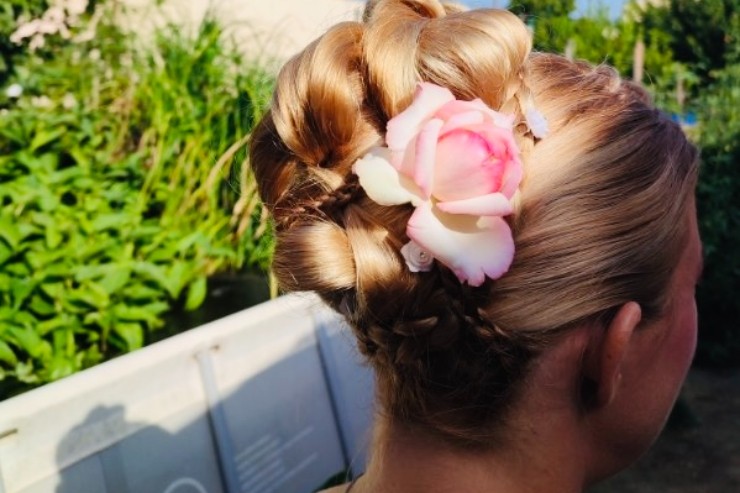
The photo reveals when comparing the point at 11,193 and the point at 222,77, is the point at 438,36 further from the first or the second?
the point at 222,77

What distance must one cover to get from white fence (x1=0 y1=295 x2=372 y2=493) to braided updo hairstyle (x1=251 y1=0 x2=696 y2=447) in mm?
562

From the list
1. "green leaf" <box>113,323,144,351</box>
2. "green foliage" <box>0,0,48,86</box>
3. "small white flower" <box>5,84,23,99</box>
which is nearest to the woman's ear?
"green leaf" <box>113,323,144,351</box>

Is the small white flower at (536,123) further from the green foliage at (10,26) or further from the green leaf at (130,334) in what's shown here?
the green foliage at (10,26)

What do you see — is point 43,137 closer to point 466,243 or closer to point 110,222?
point 110,222

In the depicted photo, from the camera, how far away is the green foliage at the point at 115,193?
2.42 m

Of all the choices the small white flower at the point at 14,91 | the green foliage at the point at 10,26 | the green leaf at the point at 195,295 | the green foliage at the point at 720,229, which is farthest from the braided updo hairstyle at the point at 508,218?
the green foliage at the point at 720,229

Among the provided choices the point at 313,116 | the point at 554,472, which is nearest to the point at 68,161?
the point at 313,116

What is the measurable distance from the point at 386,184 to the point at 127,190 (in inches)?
87.8

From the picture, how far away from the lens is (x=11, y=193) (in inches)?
99.1

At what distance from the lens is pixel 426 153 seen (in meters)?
0.90

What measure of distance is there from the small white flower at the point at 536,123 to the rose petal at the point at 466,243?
0.13 meters

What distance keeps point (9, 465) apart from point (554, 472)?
1068 mm

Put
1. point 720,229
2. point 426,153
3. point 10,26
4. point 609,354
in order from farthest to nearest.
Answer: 1. point 720,229
2. point 10,26
3. point 609,354
4. point 426,153

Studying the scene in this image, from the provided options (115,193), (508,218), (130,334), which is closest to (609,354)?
(508,218)
